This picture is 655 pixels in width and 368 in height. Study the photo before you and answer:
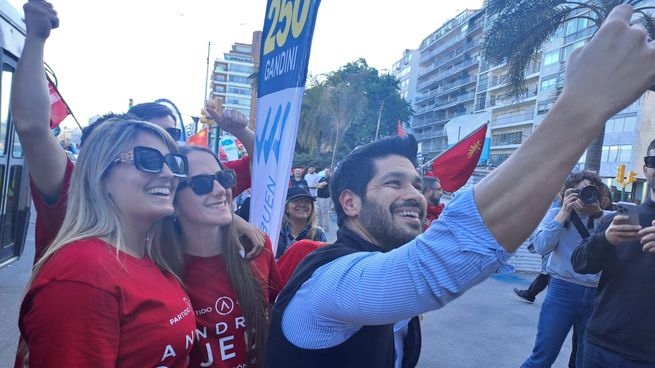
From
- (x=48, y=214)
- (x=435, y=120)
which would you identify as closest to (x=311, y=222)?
(x=48, y=214)

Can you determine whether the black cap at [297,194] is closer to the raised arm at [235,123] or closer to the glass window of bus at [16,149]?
the raised arm at [235,123]

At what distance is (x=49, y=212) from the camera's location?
79.0 inches

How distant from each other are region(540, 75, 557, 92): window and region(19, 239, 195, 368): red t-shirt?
54915 millimetres

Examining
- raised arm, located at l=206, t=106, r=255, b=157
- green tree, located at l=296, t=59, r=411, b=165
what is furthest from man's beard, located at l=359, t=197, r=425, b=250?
green tree, located at l=296, t=59, r=411, b=165

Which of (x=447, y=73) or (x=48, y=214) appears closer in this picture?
(x=48, y=214)

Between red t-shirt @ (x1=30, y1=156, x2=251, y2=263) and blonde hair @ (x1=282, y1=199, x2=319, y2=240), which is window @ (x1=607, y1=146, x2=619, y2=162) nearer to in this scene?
blonde hair @ (x1=282, y1=199, x2=319, y2=240)

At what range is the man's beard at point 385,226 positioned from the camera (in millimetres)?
1621

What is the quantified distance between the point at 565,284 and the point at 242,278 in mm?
3239

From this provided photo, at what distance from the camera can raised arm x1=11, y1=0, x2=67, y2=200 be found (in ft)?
6.07

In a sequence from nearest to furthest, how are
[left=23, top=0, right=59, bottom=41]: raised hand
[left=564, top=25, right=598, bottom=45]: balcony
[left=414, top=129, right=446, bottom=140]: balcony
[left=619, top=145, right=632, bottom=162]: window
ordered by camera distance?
[left=23, top=0, right=59, bottom=41]: raised hand < [left=619, top=145, right=632, bottom=162]: window < [left=564, top=25, right=598, bottom=45]: balcony < [left=414, top=129, right=446, bottom=140]: balcony

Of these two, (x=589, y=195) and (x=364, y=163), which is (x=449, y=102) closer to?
(x=589, y=195)

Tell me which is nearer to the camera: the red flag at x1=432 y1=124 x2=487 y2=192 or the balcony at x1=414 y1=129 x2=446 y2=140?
the red flag at x1=432 y1=124 x2=487 y2=192

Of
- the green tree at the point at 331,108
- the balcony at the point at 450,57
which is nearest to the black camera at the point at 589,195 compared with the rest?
the green tree at the point at 331,108

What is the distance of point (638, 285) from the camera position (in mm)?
2674
